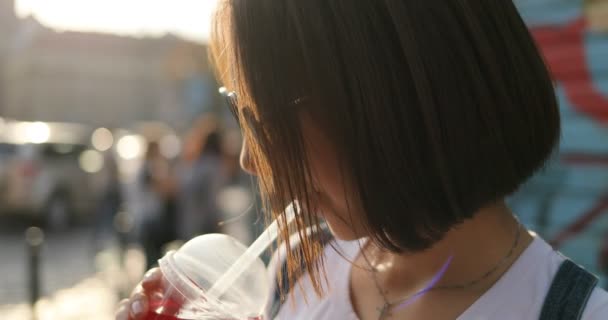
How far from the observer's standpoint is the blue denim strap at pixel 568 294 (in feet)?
2.91

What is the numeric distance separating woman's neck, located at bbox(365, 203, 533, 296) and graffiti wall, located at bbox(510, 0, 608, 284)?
8.16 feet

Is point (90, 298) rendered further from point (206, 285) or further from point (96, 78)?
point (96, 78)

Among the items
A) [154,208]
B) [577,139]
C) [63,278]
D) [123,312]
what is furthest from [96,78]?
[123,312]

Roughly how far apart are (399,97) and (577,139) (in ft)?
9.86

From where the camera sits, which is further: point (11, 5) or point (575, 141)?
point (11, 5)

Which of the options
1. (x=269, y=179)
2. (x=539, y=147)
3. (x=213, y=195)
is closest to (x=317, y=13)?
(x=269, y=179)

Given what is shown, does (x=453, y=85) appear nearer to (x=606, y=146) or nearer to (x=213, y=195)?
(x=606, y=146)

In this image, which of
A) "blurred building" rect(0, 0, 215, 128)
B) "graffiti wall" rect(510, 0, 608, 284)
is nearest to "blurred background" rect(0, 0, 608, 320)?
"graffiti wall" rect(510, 0, 608, 284)

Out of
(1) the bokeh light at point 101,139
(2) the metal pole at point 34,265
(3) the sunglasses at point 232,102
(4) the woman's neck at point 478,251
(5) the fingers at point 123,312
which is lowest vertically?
(2) the metal pole at point 34,265

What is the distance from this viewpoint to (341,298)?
46.4 inches

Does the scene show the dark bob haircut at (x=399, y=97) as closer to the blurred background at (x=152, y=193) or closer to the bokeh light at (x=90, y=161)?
the blurred background at (x=152, y=193)

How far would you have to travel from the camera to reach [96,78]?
3122 centimetres

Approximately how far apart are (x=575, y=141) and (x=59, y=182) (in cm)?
863

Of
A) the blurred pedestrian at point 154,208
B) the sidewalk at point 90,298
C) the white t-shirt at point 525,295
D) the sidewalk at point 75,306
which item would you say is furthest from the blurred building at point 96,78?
the white t-shirt at point 525,295
